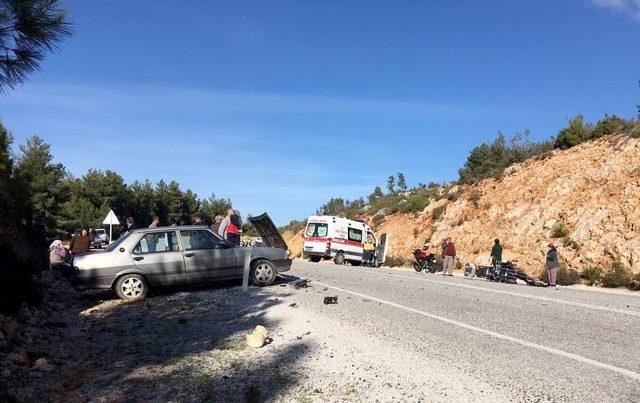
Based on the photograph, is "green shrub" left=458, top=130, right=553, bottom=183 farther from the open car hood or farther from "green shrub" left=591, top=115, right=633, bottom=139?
the open car hood

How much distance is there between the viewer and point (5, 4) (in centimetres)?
648

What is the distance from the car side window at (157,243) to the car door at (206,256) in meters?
0.20

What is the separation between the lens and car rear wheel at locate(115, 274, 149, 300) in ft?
37.2

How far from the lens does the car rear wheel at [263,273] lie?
12570 mm

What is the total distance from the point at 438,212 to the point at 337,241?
1061 cm

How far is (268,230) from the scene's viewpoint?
18.4 metres

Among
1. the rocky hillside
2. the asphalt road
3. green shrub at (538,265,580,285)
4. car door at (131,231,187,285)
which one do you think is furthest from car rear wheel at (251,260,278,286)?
the rocky hillside

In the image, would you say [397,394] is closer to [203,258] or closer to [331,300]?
[331,300]

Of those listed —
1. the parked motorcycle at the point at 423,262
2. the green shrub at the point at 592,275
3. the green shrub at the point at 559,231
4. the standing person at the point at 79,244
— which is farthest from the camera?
the parked motorcycle at the point at 423,262

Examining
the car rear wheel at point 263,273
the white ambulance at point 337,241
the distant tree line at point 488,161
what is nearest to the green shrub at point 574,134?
the distant tree line at point 488,161

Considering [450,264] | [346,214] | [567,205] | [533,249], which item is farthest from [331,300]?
[346,214]

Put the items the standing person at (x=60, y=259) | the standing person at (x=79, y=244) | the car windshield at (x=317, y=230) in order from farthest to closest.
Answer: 1. the car windshield at (x=317, y=230)
2. the standing person at (x=79, y=244)
3. the standing person at (x=60, y=259)

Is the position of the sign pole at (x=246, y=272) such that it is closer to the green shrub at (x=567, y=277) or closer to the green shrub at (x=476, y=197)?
the green shrub at (x=567, y=277)

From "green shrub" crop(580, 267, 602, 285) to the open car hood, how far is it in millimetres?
11419
